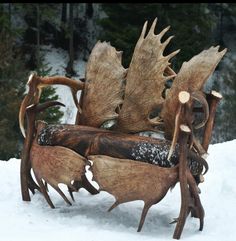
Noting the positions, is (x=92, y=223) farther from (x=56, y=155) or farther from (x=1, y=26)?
(x=1, y=26)

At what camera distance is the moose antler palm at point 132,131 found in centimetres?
446

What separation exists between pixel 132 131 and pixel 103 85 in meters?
0.49

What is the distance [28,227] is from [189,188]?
131 cm

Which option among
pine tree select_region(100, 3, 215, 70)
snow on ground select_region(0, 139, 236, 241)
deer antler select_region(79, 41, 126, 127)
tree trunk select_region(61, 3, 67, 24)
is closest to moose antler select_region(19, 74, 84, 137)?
deer antler select_region(79, 41, 126, 127)

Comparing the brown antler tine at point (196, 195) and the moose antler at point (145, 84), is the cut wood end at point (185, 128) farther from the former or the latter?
the moose antler at point (145, 84)

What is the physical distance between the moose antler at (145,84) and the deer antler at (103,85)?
0.10m

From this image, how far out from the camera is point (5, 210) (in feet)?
16.4

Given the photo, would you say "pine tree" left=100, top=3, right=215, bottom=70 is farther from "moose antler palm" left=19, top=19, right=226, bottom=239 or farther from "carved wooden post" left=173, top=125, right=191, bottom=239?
"carved wooden post" left=173, top=125, right=191, bottom=239

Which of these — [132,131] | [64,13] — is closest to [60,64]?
[64,13]

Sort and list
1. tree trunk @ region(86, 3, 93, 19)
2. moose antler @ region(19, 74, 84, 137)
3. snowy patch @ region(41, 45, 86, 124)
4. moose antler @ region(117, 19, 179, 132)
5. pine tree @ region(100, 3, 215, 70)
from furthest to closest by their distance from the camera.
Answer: tree trunk @ region(86, 3, 93, 19) → snowy patch @ region(41, 45, 86, 124) → pine tree @ region(100, 3, 215, 70) → moose antler @ region(19, 74, 84, 137) → moose antler @ region(117, 19, 179, 132)

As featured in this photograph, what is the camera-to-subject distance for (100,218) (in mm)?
4910

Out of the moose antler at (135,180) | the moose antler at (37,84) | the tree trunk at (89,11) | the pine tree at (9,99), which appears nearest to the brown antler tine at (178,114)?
the moose antler at (135,180)

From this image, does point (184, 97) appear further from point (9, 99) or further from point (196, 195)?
point (9, 99)

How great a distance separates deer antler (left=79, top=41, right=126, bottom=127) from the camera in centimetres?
513
